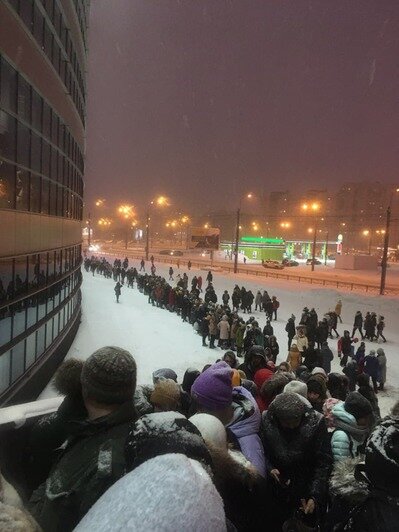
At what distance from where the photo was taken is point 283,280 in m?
39.4

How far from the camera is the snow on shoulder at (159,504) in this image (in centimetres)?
82

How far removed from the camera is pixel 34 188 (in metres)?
11.5

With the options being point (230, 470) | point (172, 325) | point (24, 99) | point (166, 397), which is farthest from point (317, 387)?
point (172, 325)

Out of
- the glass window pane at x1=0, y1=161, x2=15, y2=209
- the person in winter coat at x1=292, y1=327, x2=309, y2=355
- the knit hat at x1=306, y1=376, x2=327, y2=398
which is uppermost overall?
the glass window pane at x1=0, y1=161, x2=15, y2=209

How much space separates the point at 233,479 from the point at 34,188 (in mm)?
11022

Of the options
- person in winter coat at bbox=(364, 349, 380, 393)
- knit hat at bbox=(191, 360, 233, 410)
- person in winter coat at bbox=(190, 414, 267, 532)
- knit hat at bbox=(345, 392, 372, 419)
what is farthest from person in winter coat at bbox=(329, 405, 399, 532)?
person in winter coat at bbox=(364, 349, 380, 393)

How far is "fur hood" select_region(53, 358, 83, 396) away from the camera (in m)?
2.46

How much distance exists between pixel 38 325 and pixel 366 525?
450 inches

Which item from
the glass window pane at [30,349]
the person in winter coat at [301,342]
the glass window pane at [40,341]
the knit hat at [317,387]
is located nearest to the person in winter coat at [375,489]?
the knit hat at [317,387]

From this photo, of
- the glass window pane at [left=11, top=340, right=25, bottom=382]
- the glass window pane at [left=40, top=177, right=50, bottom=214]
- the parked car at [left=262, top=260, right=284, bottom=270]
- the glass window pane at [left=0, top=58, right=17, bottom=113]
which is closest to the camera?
the glass window pane at [left=0, top=58, right=17, bottom=113]

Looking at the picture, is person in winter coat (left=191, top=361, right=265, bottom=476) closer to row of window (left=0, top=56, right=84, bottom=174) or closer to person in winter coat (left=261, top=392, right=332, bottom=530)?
person in winter coat (left=261, top=392, right=332, bottom=530)

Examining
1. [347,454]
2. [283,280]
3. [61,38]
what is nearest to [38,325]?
[61,38]

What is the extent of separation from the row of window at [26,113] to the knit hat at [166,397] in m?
7.85

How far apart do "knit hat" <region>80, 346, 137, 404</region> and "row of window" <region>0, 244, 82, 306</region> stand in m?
7.95
